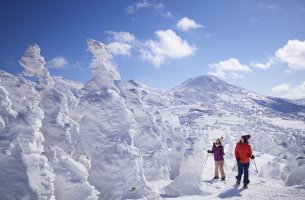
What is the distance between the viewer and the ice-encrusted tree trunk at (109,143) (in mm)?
15703

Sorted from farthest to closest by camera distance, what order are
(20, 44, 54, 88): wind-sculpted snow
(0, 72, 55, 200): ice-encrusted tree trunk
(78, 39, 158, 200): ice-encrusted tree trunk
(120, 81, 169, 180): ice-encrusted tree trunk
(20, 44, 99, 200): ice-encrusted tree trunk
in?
1. (120, 81, 169, 180): ice-encrusted tree trunk
2. (20, 44, 54, 88): wind-sculpted snow
3. (78, 39, 158, 200): ice-encrusted tree trunk
4. (20, 44, 99, 200): ice-encrusted tree trunk
5. (0, 72, 55, 200): ice-encrusted tree trunk

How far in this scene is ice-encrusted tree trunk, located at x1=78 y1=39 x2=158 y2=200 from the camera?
51.5 feet

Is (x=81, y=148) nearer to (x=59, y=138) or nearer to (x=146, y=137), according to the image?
(x=59, y=138)

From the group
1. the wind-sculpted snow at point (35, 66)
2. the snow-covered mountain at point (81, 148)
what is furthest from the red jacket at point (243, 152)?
the wind-sculpted snow at point (35, 66)

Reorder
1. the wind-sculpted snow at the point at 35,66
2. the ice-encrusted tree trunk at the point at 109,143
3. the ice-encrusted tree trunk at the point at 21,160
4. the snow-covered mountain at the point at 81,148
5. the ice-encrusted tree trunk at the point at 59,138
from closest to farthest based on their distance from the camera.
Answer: the ice-encrusted tree trunk at the point at 21,160 → the snow-covered mountain at the point at 81,148 → the ice-encrusted tree trunk at the point at 59,138 → the ice-encrusted tree trunk at the point at 109,143 → the wind-sculpted snow at the point at 35,66

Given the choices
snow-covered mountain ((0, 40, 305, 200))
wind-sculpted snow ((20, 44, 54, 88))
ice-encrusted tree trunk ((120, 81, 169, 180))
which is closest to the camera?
snow-covered mountain ((0, 40, 305, 200))

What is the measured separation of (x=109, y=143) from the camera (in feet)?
55.1

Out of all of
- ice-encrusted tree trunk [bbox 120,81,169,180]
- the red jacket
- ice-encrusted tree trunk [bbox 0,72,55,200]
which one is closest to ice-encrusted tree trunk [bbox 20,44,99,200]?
ice-encrusted tree trunk [bbox 0,72,55,200]

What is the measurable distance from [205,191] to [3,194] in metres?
8.71

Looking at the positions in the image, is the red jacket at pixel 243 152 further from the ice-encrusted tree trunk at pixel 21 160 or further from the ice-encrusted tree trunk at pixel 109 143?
the ice-encrusted tree trunk at pixel 21 160

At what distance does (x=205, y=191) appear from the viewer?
14758mm

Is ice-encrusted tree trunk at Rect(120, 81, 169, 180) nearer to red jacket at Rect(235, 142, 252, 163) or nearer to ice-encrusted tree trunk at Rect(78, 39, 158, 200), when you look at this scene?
ice-encrusted tree trunk at Rect(78, 39, 158, 200)

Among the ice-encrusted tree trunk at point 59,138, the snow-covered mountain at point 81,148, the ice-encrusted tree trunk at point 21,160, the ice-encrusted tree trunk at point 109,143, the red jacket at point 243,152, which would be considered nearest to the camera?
the ice-encrusted tree trunk at point 21,160

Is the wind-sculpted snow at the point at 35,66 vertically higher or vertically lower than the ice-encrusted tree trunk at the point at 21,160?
higher
